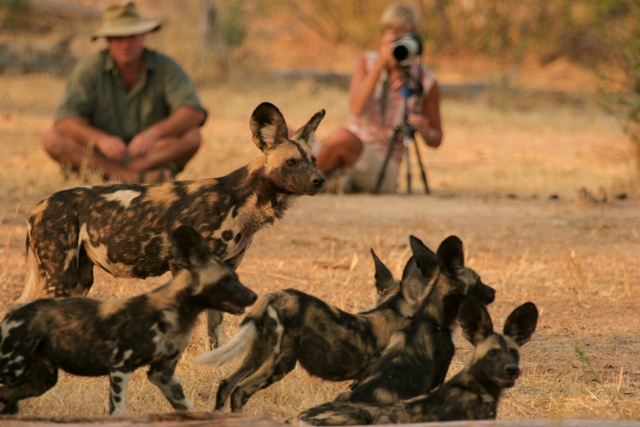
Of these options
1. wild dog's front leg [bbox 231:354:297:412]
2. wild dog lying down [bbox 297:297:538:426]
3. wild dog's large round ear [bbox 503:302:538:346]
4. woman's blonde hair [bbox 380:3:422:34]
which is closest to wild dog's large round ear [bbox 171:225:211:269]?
wild dog's front leg [bbox 231:354:297:412]

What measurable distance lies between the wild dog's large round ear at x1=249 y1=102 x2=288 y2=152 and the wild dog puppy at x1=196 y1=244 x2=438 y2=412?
811mm

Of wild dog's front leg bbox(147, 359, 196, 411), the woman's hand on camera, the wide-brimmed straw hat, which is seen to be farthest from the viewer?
the woman's hand on camera

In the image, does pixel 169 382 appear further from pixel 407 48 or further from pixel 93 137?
pixel 407 48

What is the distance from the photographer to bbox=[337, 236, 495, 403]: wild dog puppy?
3.12 meters

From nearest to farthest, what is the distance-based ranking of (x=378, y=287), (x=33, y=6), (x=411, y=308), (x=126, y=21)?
(x=411, y=308), (x=378, y=287), (x=126, y=21), (x=33, y=6)

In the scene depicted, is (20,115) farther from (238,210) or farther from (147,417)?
(147,417)

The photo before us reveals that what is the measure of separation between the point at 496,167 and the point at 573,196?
5.92 feet

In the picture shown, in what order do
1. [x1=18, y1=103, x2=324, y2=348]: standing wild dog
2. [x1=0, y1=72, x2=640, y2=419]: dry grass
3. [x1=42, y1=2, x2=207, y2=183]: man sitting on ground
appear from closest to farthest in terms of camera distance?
1. [x1=0, y1=72, x2=640, y2=419]: dry grass
2. [x1=18, y1=103, x2=324, y2=348]: standing wild dog
3. [x1=42, y1=2, x2=207, y2=183]: man sitting on ground

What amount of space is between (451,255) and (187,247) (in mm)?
1012

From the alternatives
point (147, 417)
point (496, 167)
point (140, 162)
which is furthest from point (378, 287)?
point (496, 167)

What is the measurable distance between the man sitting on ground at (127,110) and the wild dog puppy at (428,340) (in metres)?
4.00

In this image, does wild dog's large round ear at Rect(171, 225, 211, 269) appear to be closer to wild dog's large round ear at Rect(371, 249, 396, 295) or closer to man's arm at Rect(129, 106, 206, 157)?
wild dog's large round ear at Rect(371, 249, 396, 295)

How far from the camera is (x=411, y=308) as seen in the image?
12.1ft

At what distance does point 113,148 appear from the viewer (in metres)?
6.91
